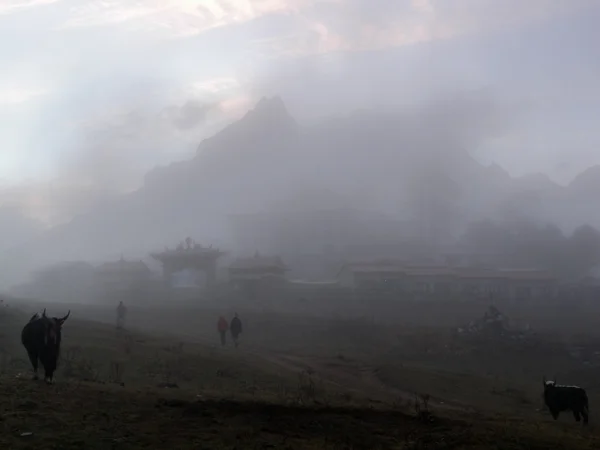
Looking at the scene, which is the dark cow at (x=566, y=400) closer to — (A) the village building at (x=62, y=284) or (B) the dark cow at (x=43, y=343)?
(B) the dark cow at (x=43, y=343)

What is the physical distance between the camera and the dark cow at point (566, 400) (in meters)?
17.6

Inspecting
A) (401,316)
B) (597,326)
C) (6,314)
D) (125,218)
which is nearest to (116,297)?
(401,316)

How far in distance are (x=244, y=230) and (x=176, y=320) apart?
86.4 m

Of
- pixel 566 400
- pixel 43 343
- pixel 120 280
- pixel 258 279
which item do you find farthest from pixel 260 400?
pixel 120 280

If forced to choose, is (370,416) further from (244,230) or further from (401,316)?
(244,230)

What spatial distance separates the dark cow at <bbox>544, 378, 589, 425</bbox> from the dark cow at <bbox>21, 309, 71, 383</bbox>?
13.8 metres

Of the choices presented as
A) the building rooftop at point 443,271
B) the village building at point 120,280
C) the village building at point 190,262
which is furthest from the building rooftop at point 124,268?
the building rooftop at point 443,271

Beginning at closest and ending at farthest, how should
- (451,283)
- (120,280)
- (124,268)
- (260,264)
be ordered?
(451,283) < (260,264) < (120,280) < (124,268)

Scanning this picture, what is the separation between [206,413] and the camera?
12602mm

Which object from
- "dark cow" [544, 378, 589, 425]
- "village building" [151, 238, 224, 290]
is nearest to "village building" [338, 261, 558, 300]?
"village building" [151, 238, 224, 290]

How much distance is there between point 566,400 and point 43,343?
14549mm

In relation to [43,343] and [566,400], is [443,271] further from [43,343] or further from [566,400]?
[43,343]

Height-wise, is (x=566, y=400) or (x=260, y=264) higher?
(x=260, y=264)

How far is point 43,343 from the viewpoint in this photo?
Result: 14766 mm
